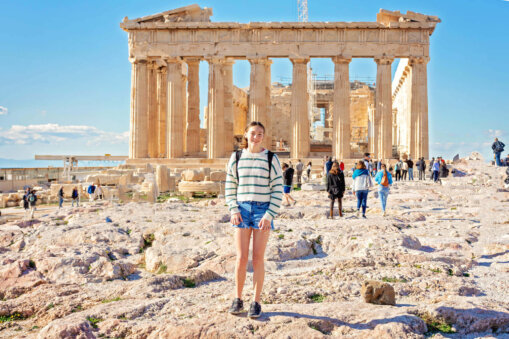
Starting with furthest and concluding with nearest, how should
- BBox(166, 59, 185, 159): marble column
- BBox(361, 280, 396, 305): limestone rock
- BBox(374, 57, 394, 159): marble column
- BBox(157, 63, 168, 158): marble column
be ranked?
BBox(157, 63, 168, 158): marble column
BBox(166, 59, 185, 159): marble column
BBox(374, 57, 394, 159): marble column
BBox(361, 280, 396, 305): limestone rock

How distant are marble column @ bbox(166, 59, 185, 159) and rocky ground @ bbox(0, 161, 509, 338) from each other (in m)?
21.0

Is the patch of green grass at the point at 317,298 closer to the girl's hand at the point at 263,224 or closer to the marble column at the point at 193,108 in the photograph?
the girl's hand at the point at 263,224

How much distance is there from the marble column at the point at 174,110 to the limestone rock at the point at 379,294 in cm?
2826

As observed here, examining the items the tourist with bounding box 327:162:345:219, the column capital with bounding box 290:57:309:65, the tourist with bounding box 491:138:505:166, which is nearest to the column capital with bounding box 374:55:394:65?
the column capital with bounding box 290:57:309:65

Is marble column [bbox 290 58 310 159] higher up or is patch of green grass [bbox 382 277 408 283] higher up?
marble column [bbox 290 58 310 159]

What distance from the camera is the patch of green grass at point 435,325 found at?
4.21 meters

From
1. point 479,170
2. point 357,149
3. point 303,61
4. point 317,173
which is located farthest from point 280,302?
point 357,149

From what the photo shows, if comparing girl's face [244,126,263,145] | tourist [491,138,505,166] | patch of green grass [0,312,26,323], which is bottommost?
patch of green grass [0,312,26,323]

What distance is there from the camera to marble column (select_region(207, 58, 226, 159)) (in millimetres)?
32031

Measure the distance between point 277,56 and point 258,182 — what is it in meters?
27.9

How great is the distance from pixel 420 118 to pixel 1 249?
2779 centimetres

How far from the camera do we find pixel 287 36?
103ft

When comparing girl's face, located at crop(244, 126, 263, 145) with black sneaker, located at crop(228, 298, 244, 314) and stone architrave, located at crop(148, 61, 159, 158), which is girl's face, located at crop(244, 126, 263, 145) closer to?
black sneaker, located at crop(228, 298, 244, 314)

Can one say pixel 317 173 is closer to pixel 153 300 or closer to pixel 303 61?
pixel 303 61
